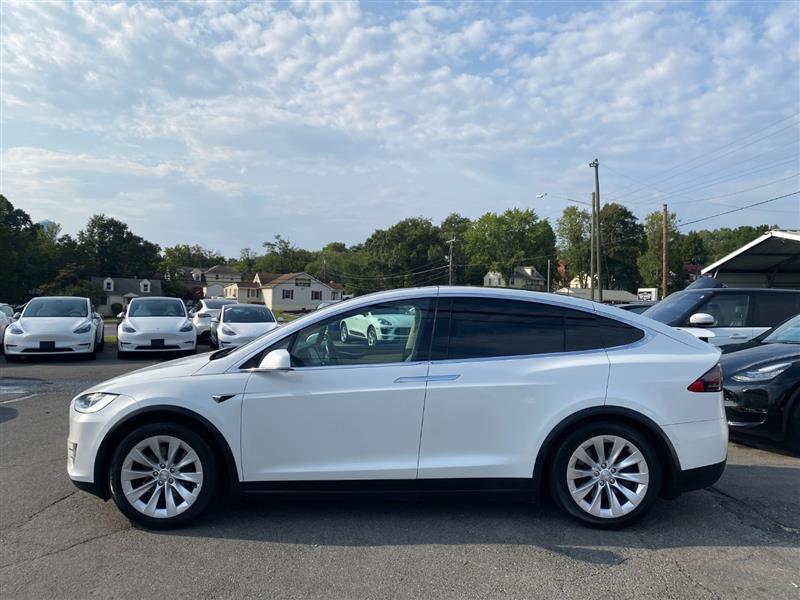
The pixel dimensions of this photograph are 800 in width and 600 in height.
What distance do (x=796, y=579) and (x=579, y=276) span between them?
3549 inches

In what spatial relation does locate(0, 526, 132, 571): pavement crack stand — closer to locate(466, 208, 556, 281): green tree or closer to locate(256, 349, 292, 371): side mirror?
locate(256, 349, 292, 371): side mirror

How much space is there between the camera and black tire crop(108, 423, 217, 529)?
3916 millimetres

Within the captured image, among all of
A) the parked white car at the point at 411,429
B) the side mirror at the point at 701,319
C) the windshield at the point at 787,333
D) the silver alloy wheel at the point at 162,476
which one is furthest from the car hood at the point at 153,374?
the side mirror at the point at 701,319

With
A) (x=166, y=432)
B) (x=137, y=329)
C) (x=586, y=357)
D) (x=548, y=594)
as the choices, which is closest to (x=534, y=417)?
(x=586, y=357)

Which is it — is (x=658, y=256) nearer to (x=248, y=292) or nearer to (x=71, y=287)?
(x=248, y=292)

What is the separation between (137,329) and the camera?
13461 mm

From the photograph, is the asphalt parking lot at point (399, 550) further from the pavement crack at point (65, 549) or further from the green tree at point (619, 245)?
the green tree at point (619, 245)

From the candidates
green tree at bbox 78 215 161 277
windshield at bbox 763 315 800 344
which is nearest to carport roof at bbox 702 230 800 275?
windshield at bbox 763 315 800 344

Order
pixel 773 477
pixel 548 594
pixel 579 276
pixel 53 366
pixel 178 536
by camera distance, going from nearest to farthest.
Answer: pixel 548 594, pixel 178 536, pixel 773 477, pixel 53 366, pixel 579 276

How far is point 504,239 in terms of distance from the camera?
286 feet

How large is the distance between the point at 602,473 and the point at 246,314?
12.9 meters

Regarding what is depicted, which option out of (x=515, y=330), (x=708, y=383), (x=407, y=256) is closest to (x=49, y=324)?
(x=515, y=330)

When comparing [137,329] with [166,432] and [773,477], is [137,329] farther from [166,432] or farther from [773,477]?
[773,477]

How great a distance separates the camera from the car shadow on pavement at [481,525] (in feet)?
12.4
